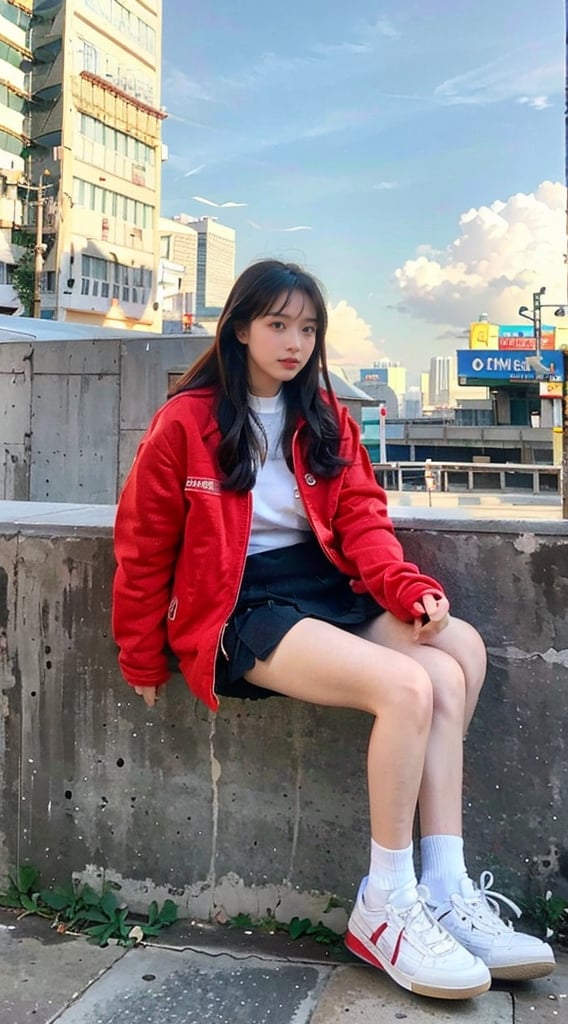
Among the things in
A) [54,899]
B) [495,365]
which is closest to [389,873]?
[54,899]

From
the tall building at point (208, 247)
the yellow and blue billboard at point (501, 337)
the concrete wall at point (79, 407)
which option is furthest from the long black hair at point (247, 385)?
the tall building at point (208, 247)

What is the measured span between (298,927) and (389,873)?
24.5 inches

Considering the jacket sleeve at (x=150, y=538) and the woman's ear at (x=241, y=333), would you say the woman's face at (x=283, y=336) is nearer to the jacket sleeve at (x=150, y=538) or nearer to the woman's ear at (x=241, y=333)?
the woman's ear at (x=241, y=333)

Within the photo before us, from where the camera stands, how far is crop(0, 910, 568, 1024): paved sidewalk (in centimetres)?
200

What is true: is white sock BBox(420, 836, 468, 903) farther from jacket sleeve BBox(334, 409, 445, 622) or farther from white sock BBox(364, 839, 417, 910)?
jacket sleeve BBox(334, 409, 445, 622)

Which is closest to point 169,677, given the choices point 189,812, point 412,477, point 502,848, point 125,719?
point 125,719

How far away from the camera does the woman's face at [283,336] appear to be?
230 centimetres

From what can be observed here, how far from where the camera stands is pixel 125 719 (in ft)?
8.73

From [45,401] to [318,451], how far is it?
873 cm

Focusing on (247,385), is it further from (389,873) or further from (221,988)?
(221,988)

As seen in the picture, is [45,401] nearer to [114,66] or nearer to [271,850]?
[271,850]

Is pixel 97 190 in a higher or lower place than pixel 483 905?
higher

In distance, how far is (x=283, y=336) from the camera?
2305 mm

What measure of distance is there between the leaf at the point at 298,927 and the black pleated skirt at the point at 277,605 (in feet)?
2.41
